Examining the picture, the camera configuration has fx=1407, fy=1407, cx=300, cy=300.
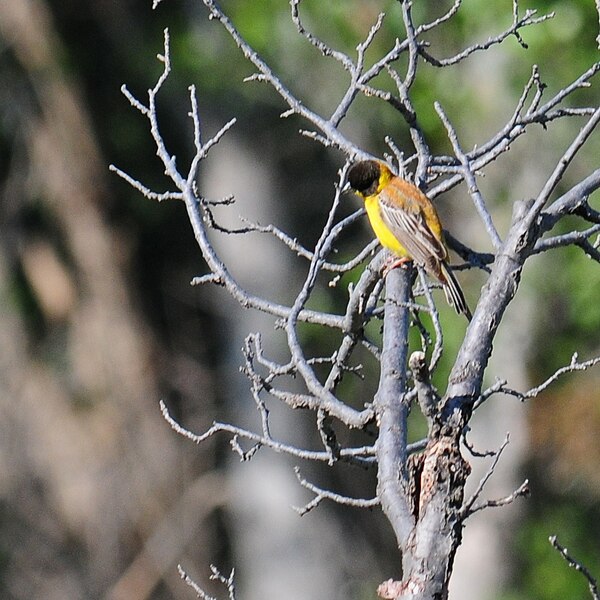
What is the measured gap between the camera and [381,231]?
5805 mm

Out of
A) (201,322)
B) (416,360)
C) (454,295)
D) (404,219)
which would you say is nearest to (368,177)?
(404,219)

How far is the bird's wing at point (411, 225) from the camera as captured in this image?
18.6 feet

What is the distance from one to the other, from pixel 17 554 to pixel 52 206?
403 centimetres

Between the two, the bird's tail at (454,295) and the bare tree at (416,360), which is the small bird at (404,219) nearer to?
the bird's tail at (454,295)

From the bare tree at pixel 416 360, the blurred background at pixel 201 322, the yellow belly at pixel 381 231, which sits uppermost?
the blurred background at pixel 201 322

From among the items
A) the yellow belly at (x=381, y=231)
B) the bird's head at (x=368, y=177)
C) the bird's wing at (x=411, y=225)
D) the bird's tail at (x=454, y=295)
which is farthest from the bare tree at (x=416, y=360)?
the bird's tail at (x=454, y=295)

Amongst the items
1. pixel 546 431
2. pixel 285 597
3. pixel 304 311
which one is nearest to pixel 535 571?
pixel 546 431

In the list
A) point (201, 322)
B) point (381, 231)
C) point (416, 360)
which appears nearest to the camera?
point (416, 360)

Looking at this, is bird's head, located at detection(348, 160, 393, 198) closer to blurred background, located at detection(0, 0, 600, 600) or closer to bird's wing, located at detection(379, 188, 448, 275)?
bird's wing, located at detection(379, 188, 448, 275)

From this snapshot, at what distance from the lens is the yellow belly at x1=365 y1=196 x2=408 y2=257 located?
5332mm

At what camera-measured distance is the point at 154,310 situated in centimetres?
1638

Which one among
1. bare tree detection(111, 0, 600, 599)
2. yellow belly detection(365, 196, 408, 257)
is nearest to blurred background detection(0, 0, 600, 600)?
yellow belly detection(365, 196, 408, 257)

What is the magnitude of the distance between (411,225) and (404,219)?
0.04 metres

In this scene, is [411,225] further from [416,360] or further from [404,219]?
[416,360]
